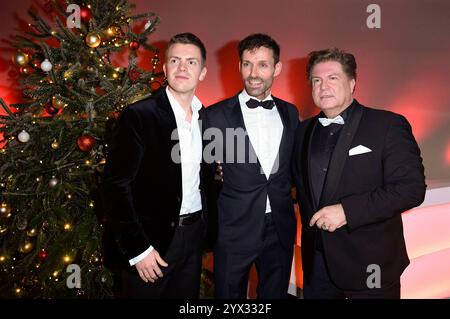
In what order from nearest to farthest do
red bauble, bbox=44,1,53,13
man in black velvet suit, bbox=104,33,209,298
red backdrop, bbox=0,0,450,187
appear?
man in black velvet suit, bbox=104,33,209,298 < red bauble, bbox=44,1,53,13 < red backdrop, bbox=0,0,450,187

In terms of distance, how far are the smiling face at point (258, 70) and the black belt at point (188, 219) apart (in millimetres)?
868

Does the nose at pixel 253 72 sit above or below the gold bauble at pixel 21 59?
below

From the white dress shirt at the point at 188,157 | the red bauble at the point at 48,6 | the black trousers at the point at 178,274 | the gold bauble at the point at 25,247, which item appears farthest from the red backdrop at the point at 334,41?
the black trousers at the point at 178,274

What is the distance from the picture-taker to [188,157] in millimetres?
1933

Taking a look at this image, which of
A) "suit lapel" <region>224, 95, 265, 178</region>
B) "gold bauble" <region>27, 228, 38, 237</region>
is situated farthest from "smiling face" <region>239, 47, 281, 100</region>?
"gold bauble" <region>27, 228, 38, 237</region>

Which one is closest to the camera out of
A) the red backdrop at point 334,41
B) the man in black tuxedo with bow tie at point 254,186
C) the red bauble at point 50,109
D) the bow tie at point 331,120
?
the bow tie at point 331,120

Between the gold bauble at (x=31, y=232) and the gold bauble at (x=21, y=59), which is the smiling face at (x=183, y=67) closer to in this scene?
the gold bauble at (x=21, y=59)

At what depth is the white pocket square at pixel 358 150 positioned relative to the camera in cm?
188

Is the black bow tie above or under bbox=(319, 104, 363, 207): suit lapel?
above

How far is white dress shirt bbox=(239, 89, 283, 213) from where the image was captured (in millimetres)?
2256

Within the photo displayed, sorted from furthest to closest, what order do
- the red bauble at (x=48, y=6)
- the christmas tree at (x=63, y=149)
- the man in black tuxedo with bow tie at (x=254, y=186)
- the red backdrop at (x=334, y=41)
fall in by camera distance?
1. the red backdrop at (x=334, y=41)
2. the red bauble at (x=48, y=6)
3. the christmas tree at (x=63, y=149)
4. the man in black tuxedo with bow tie at (x=254, y=186)

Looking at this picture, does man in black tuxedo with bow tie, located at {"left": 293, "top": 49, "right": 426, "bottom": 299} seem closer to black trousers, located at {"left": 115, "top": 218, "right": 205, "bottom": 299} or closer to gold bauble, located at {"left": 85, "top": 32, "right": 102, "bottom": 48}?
black trousers, located at {"left": 115, "top": 218, "right": 205, "bottom": 299}

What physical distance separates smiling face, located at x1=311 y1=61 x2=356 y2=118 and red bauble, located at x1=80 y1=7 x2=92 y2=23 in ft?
5.17
